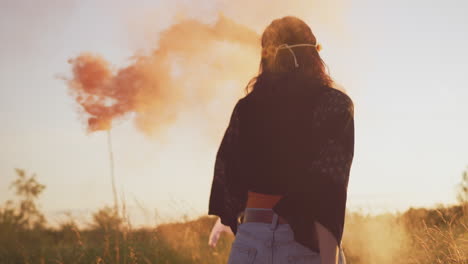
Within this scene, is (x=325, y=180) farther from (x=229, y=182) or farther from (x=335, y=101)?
(x=229, y=182)

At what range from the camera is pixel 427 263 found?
20.8 feet

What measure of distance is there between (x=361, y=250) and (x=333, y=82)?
5.70 meters

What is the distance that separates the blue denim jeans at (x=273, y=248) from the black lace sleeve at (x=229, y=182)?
0.38 m

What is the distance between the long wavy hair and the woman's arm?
90 centimetres

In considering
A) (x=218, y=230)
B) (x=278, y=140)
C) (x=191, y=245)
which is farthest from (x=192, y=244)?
(x=278, y=140)

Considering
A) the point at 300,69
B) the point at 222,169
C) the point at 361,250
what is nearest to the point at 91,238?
the point at 361,250

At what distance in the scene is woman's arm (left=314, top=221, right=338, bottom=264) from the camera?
256 centimetres

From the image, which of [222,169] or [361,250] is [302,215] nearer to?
[222,169]

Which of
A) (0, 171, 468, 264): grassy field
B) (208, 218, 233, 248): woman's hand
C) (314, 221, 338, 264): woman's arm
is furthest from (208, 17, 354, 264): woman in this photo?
(0, 171, 468, 264): grassy field

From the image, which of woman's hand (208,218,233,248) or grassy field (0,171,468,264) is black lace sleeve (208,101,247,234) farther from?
grassy field (0,171,468,264)

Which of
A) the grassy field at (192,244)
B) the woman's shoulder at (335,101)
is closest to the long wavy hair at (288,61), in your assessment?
the woman's shoulder at (335,101)

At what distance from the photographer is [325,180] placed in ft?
8.86

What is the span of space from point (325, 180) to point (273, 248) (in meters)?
0.49

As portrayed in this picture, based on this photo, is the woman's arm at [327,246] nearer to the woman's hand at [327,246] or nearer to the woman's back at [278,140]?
the woman's hand at [327,246]
